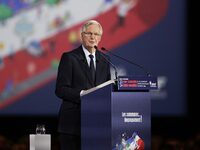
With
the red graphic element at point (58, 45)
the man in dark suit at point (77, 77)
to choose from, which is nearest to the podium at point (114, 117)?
the man in dark suit at point (77, 77)

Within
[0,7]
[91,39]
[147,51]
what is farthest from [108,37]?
[91,39]

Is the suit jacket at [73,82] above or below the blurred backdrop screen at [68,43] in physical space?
below

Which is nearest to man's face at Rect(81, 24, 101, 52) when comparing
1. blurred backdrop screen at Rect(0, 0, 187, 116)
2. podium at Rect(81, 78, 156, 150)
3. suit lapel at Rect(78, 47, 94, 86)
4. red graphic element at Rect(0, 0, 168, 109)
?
suit lapel at Rect(78, 47, 94, 86)

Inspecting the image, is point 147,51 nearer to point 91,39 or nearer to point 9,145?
point 9,145

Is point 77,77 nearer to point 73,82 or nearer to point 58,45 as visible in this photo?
point 73,82

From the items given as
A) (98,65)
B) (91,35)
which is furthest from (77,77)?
(91,35)

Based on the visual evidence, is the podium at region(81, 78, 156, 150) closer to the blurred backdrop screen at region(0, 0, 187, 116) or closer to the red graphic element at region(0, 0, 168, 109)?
the blurred backdrop screen at region(0, 0, 187, 116)

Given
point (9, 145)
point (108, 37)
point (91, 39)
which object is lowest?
point (9, 145)

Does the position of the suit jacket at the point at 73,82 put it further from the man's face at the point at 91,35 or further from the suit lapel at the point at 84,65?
the man's face at the point at 91,35

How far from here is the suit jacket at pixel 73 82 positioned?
165 inches

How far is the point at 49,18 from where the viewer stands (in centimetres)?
810

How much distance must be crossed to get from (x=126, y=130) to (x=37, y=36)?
14.3 feet

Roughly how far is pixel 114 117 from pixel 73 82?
0.54 m

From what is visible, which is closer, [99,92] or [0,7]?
[99,92]
